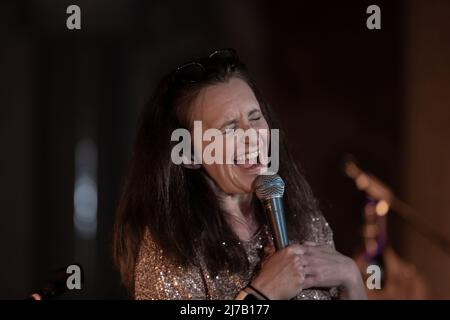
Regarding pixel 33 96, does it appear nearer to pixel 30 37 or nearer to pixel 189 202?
pixel 30 37

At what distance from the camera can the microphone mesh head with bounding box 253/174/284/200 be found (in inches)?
49.1

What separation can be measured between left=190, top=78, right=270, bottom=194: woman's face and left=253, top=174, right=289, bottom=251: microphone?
0.27ft

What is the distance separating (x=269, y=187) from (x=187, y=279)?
229 mm

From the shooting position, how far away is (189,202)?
142 cm

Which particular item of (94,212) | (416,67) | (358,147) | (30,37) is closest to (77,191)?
(94,212)

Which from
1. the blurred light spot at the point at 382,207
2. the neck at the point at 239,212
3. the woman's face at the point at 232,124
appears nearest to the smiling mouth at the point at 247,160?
the woman's face at the point at 232,124

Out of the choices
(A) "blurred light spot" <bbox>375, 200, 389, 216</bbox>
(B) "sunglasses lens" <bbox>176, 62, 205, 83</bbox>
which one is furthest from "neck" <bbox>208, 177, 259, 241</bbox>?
(A) "blurred light spot" <bbox>375, 200, 389, 216</bbox>

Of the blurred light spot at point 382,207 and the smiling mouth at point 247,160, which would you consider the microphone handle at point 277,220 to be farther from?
the blurred light spot at point 382,207

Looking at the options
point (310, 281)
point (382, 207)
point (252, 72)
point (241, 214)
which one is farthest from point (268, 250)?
point (252, 72)

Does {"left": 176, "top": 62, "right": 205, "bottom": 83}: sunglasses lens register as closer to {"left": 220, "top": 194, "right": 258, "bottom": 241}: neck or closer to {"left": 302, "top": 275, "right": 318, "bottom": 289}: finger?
{"left": 220, "top": 194, "right": 258, "bottom": 241}: neck

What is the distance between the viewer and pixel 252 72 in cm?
347
